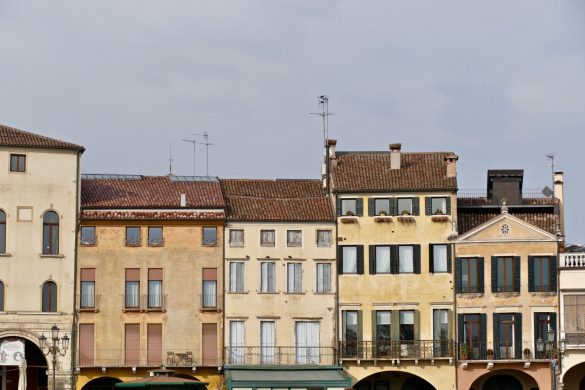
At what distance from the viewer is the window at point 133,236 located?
72.8 metres

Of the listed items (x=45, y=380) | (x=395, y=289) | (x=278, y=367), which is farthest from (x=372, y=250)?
(x=45, y=380)

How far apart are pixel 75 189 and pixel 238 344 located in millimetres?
11511

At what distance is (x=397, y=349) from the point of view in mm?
72938

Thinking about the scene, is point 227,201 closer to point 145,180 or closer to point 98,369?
point 145,180

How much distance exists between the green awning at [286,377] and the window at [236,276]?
4142mm

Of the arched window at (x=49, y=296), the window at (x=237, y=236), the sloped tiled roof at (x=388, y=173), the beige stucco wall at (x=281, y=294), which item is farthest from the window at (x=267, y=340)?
the arched window at (x=49, y=296)

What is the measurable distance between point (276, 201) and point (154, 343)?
9995 millimetres

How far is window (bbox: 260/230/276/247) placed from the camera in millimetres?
73688

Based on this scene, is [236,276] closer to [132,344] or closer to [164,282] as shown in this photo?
[164,282]

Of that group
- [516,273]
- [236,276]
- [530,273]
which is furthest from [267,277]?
[530,273]

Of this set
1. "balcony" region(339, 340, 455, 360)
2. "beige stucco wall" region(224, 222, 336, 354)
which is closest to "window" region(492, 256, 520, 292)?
"balcony" region(339, 340, 455, 360)

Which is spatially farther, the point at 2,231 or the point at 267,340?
the point at 267,340

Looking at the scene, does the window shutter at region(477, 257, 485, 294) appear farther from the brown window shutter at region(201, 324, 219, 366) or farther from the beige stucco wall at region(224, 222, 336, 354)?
the brown window shutter at region(201, 324, 219, 366)

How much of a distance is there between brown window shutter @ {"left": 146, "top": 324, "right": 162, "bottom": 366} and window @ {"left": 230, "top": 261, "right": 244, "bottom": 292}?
4.31 metres
